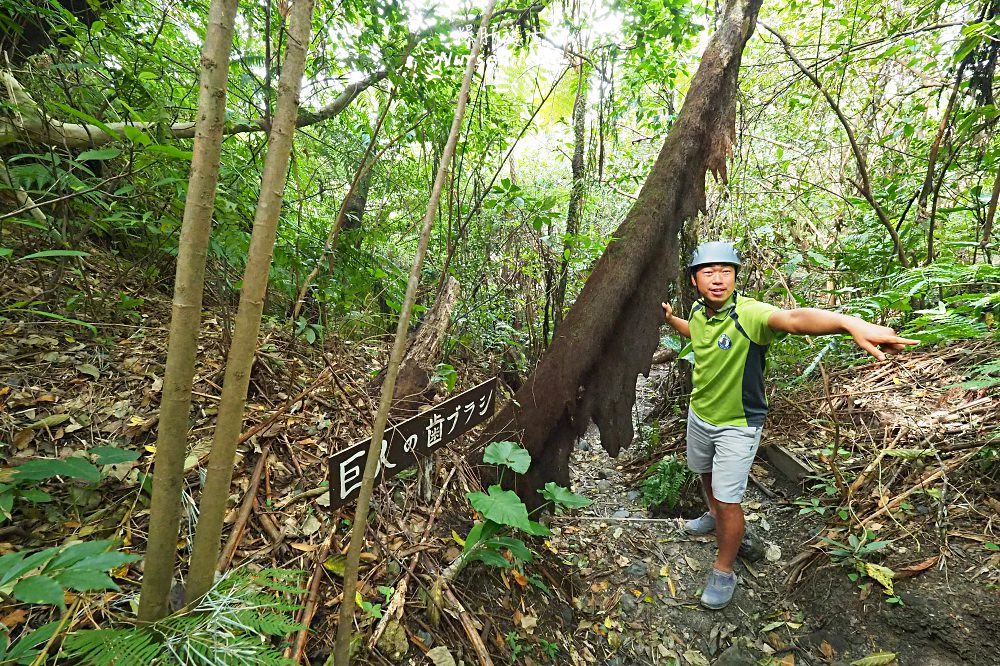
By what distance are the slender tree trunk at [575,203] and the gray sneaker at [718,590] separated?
201 centimetres

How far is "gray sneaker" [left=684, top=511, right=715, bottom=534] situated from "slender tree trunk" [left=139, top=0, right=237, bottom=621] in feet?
11.4

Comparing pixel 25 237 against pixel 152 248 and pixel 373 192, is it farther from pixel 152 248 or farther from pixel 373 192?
pixel 373 192

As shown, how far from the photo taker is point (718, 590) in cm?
288

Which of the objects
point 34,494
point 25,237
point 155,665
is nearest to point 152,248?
point 25,237

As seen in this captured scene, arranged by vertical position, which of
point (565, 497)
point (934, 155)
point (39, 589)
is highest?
point (934, 155)

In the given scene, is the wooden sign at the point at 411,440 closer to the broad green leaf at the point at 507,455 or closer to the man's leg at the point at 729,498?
the broad green leaf at the point at 507,455

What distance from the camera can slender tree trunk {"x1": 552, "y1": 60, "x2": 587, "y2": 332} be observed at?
3.58 meters

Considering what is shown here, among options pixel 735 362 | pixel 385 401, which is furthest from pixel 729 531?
pixel 385 401

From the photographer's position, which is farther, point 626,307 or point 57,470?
point 626,307

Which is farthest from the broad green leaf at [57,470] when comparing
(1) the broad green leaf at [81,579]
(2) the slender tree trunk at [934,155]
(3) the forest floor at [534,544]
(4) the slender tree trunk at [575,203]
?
(2) the slender tree trunk at [934,155]

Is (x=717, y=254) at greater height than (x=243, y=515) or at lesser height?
greater

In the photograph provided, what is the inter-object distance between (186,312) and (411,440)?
114cm

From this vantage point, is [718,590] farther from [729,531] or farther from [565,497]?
[565,497]

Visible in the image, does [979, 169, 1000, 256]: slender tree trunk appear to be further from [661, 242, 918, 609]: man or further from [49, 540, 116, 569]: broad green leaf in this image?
[49, 540, 116, 569]: broad green leaf
